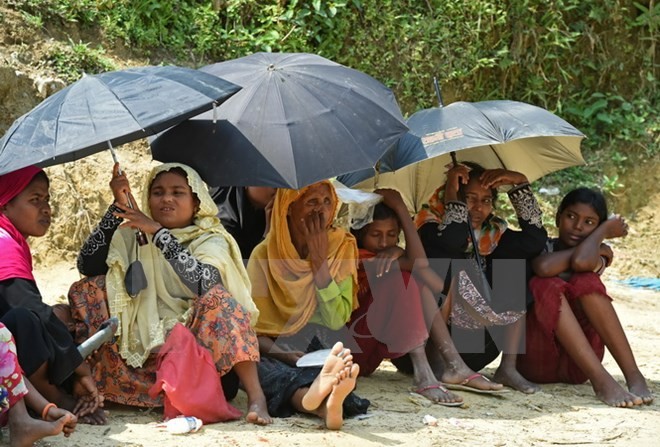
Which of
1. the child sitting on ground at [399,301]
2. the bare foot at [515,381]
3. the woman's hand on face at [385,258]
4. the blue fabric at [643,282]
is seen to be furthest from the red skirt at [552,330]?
the blue fabric at [643,282]

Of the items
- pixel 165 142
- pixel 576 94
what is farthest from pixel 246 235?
pixel 576 94

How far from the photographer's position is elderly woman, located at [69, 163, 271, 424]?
454cm

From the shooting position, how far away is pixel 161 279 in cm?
470

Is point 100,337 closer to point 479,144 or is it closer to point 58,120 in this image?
point 58,120

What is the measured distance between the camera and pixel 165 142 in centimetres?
494

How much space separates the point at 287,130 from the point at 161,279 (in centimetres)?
91

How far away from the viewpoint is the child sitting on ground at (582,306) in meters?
5.44

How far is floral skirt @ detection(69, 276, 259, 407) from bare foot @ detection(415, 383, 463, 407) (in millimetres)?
1109

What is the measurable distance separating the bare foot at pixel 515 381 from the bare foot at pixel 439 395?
0.49m

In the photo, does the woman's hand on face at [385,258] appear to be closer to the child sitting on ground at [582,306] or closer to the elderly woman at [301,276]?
the elderly woman at [301,276]

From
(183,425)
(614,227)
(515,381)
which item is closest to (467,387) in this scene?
(515,381)

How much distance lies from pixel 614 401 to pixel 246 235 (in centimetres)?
215

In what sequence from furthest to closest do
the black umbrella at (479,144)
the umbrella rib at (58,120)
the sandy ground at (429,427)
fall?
1. the black umbrella at (479,144)
2. the sandy ground at (429,427)
3. the umbrella rib at (58,120)

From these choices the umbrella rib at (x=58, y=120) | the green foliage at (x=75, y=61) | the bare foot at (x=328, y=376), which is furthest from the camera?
the green foliage at (x=75, y=61)
